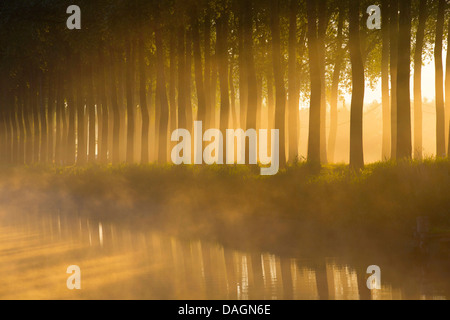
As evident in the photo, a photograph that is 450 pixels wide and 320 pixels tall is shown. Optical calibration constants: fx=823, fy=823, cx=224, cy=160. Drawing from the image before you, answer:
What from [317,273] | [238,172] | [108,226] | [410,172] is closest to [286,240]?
[410,172]

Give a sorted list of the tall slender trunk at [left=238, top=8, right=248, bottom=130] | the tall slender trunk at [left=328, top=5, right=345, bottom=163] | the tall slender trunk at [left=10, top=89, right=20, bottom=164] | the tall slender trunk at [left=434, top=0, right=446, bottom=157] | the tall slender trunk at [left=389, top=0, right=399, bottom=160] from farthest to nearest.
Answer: the tall slender trunk at [left=10, top=89, right=20, bottom=164], the tall slender trunk at [left=328, top=5, right=345, bottom=163], the tall slender trunk at [left=238, top=8, right=248, bottom=130], the tall slender trunk at [left=434, top=0, right=446, bottom=157], the tall slender trunk at [left=389, top=0, right=399, bottom=160]

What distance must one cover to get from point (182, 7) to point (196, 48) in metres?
2.47

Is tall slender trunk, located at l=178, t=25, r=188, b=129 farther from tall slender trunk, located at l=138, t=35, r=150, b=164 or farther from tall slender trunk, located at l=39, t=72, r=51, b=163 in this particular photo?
tall slender trunk, located at l=39, t=72, r=51, b=163

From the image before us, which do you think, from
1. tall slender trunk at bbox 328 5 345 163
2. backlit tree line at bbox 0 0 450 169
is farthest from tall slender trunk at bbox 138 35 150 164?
tall slender trunk at bbox 328 5 345 163

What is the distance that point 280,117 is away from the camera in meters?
32.9

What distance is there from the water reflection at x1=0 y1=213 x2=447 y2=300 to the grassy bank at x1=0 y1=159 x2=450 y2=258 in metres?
1.87

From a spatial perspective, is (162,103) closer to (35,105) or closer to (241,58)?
(241,58)

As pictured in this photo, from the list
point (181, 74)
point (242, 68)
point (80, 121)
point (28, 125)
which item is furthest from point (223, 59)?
point (28, 125)

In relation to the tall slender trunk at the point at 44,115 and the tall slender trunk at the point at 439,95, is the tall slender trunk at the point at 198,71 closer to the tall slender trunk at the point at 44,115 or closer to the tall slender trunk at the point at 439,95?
the tall slender trunk at the point at 439,95

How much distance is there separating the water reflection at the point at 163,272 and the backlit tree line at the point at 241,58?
10546 millimetres

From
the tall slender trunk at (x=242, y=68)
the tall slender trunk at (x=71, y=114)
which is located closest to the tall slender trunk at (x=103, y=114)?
the tall slender trunk at (x=71, y=114)

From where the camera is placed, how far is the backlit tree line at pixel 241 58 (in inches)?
1198

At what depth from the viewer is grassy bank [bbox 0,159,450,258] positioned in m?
18.5

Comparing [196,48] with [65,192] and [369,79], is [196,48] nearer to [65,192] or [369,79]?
[65,192]
